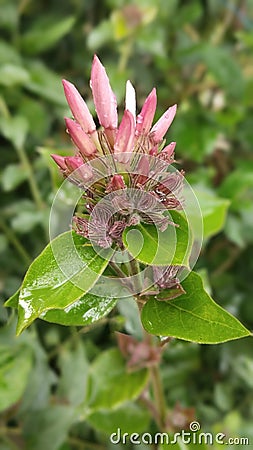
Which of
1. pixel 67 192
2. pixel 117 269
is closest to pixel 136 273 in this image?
pixel 117 269

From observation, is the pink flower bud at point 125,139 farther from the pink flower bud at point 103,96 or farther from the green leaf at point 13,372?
the green leaf at point 13,372

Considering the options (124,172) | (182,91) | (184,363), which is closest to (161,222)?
(124,172)

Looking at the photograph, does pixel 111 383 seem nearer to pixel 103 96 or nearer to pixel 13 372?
pixel 13 372

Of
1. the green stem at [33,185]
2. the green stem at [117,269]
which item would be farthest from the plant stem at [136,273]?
the green stem at [33,185]

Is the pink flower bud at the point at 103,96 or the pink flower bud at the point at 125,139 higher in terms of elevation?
the pink flower bud at the point at 103,96

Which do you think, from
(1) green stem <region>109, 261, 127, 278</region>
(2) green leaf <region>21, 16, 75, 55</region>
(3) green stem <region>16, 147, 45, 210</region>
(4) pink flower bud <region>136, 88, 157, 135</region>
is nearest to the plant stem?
(1) green stem <region>109, 261, 127, 278</region>

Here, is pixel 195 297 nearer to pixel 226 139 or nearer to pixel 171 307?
pixel 171 307
